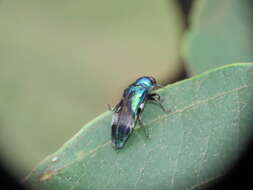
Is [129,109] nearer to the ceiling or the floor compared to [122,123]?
nearer to the floor

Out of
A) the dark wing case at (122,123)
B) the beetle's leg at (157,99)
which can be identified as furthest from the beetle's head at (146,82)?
the beetle's leg at (157,99)

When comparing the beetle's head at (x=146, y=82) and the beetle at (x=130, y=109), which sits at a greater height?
the beetle at (x=130, y=109)

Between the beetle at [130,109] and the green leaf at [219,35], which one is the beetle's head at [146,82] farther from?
the green leaf at [219,35]

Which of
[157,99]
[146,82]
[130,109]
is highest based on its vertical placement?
[157,99]

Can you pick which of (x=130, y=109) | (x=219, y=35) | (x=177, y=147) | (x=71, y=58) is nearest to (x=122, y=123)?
(x=130, y=109)

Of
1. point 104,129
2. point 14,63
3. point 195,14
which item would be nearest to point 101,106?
point 14,63

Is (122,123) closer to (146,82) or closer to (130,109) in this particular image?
(130,109)
